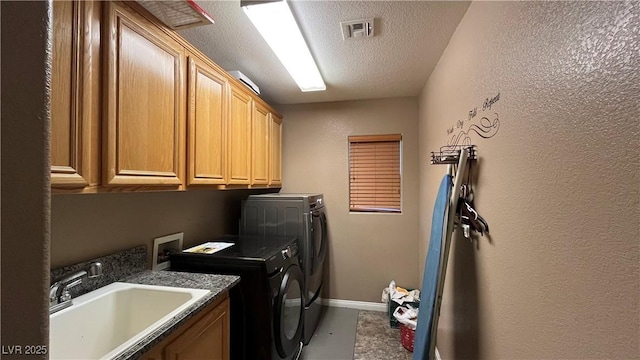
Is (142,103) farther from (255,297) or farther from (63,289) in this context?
(255,297)

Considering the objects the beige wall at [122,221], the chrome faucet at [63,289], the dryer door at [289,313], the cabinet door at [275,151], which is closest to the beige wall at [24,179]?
the chrome faucet at [63,289]

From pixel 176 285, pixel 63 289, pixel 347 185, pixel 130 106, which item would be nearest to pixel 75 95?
pixel 130 106

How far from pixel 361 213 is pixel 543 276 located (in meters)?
2.29

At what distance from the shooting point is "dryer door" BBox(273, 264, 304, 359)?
1.67 metres

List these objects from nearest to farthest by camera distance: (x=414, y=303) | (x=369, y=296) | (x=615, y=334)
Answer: (x=615, y=334)
(x=414, y=303)
(x=369, y=296)

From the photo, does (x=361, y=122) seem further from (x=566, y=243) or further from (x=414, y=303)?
(x=566, y=243)

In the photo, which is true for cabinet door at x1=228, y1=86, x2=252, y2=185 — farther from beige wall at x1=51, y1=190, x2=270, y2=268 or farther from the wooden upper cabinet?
the wooden upper cabinet

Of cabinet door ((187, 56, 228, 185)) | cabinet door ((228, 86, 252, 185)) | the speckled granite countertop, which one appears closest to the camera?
the speckled granite countertop

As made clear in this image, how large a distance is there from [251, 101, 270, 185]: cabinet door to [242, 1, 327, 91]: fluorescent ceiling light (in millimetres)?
476

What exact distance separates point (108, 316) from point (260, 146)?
1.66m

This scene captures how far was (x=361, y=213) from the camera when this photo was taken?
10.2ft

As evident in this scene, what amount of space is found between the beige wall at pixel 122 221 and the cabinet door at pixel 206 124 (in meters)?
0.42

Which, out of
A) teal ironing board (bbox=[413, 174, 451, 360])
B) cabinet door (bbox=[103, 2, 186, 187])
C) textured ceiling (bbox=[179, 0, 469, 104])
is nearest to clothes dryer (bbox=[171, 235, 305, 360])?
cabinet door (bbox=[103, 2, 186, 187])

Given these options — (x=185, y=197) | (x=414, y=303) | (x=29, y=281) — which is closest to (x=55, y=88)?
(x=29, y=281)
